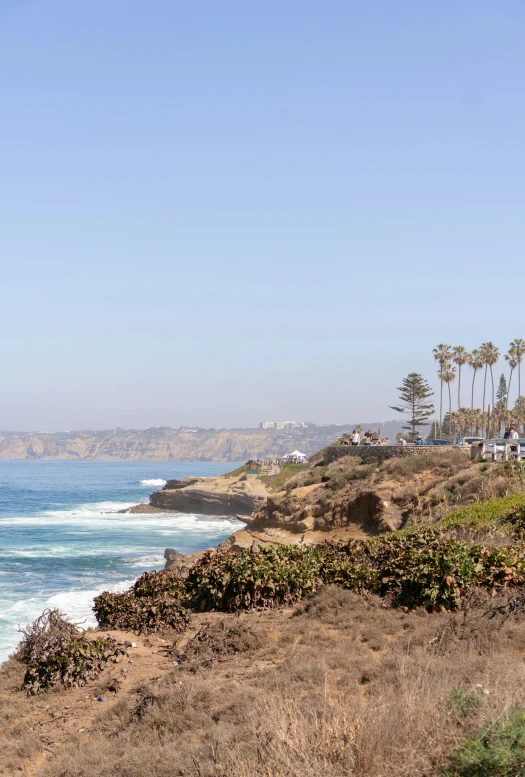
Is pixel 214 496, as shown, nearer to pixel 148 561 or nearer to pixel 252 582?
pixel 148 561

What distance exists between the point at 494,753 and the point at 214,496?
68.5m

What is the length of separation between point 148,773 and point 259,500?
195 feet

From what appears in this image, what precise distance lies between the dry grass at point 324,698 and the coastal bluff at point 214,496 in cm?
5496

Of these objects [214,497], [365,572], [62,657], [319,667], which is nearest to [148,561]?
[365,572]

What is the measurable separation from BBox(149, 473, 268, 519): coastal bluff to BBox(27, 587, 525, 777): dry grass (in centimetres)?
5496

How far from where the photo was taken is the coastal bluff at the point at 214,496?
219 ft

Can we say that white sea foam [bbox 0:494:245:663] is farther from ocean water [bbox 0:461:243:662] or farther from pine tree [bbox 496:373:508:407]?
pine tree [bbox 496:373:508:407]

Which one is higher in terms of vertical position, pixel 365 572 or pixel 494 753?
pixel 494 753

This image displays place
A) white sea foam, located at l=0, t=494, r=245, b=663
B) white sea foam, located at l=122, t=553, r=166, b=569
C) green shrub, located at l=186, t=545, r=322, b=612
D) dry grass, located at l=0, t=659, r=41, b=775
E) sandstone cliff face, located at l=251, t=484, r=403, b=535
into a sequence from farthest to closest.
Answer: white sea foam, located at l=122, t=553, r=166, b=569 → sandstone cliff face, located at l=251, t=484, r=403, b=535 → white sea foam, located at l=0, t=494, r=245, b=663 → green shrub, located at l=186, t=545, r=322, b=612 → dry grass, located at l=0, t=659, r=41, b=775

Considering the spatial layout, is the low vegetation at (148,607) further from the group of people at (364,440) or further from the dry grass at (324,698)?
the group of people at (364,440)

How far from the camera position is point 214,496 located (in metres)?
72.0

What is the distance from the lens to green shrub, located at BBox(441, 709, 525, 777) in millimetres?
4395

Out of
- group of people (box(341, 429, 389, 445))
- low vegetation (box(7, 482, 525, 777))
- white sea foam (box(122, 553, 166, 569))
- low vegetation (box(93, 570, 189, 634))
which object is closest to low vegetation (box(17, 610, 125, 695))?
low vegetation (box(7, 482, 525, 777))

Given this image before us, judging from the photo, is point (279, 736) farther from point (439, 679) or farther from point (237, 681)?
point (237, 681)
